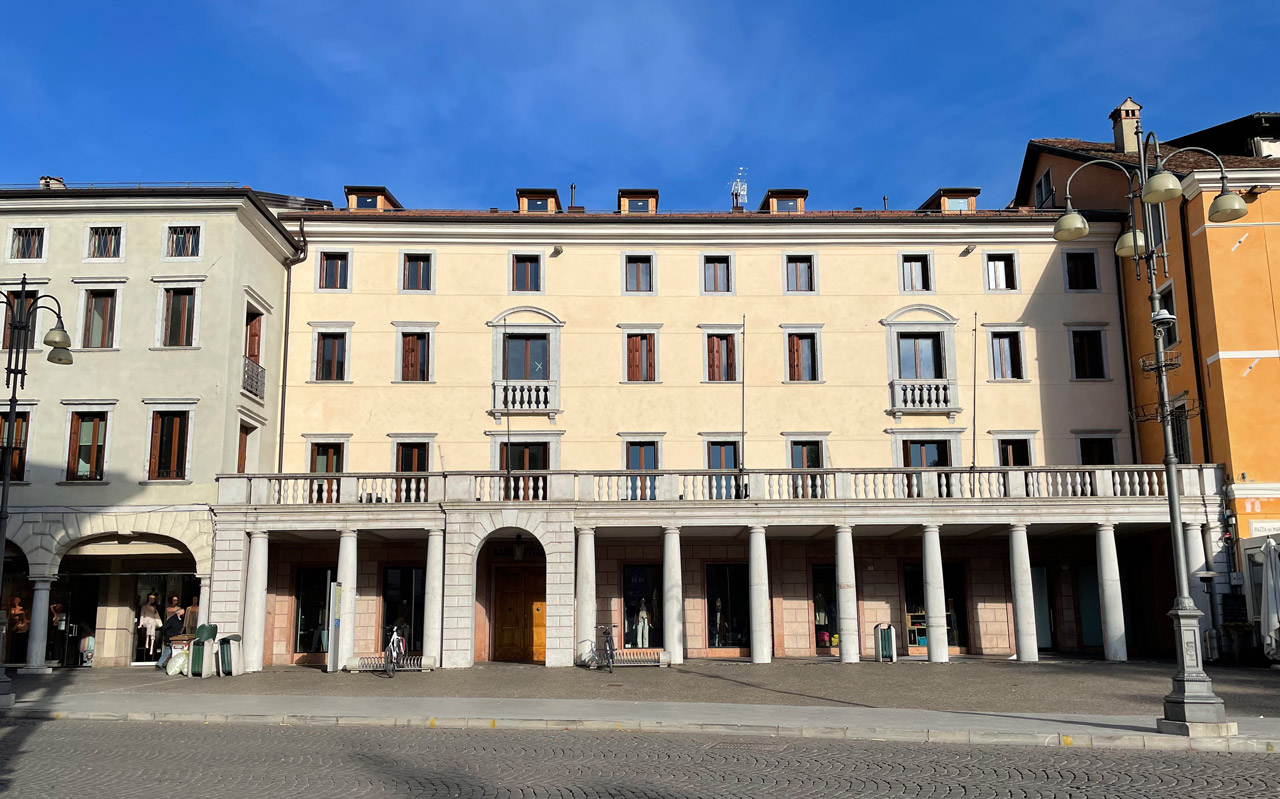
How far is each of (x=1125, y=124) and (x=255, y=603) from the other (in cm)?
3200

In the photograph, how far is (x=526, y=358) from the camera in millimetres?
34125

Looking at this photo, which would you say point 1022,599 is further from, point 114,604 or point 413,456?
point 114,604

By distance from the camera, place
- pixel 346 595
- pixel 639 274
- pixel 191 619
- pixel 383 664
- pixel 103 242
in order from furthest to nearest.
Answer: pixel 639 274, pixel 103 242, pixel 191 619, pixel 346 595, pixel 383 664

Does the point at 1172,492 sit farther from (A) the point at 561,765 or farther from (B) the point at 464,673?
(B) the point at 464,673

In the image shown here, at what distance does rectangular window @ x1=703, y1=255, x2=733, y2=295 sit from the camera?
1368 inches

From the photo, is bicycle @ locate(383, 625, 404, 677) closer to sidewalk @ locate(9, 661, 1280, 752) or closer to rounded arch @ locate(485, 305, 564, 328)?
sidewalk @ locate(9, 661, 1280, 752)

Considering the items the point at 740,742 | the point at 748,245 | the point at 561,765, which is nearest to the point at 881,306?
the point at 748,245

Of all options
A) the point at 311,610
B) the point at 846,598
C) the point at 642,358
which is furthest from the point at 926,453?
the point at 311,610

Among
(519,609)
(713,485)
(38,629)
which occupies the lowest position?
(38,629)

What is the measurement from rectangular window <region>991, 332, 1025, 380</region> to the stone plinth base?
801 inches

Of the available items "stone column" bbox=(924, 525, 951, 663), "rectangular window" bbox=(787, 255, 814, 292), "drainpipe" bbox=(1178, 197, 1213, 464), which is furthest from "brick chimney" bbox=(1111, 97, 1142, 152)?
"stone column" bbox=(924, 525, 951, 663)

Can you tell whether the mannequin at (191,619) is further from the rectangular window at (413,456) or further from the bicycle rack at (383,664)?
the rectangular window at (413,456)

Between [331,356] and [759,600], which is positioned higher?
[331,356]

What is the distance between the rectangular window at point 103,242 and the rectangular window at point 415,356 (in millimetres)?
8608
